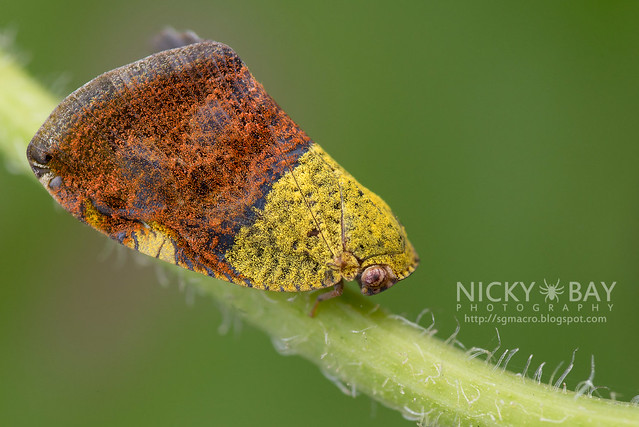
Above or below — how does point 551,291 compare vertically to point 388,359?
below

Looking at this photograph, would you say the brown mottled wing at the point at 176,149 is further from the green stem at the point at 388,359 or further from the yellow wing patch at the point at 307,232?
the green stem at the point at 388,359

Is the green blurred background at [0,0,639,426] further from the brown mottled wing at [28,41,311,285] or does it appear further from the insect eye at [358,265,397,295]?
the brown mottled wing at [28,41,311,285]

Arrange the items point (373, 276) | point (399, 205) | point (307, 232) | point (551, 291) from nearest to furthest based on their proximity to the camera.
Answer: point (307, 232) < point (373, 276) < point (551, 291) < point (399, 205)

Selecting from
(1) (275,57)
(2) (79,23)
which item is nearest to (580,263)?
(1) (275,57)

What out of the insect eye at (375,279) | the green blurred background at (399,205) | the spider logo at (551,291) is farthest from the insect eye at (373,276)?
the spider logo at (551,291)

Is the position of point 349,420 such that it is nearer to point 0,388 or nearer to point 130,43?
point 0,388

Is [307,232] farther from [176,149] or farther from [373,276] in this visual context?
[176,149]

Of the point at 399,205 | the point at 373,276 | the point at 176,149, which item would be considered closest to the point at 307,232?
the point at 373,276
